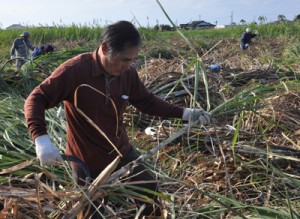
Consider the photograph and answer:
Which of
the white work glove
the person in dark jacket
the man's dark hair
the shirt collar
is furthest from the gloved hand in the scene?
the white work glove

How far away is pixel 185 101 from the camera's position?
176 inches

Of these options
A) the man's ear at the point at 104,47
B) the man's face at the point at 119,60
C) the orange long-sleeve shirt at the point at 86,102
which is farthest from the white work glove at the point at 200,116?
the man's ear at the point at 104,47

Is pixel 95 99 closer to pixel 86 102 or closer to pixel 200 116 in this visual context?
pixel 86 102

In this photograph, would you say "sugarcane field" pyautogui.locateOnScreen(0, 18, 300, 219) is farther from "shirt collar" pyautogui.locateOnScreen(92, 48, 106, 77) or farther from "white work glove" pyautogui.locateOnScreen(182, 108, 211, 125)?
"shirt collar" pyautogui.locateOnScreen(92, 48, 106, 77)

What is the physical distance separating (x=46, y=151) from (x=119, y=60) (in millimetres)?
553

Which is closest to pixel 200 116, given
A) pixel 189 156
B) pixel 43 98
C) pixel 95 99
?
pixel 95 99

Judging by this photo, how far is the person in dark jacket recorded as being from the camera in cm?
195

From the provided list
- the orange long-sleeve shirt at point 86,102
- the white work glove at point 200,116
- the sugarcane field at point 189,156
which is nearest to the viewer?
the sugarcane field at point 189,156

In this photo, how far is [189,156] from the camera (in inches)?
127

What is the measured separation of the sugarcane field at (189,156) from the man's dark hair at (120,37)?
330 millimetres

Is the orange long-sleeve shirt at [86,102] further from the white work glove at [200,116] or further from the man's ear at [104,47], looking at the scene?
the white work glove at [200,116]

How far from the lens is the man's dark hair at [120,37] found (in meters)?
1.95

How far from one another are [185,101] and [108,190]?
2.83m

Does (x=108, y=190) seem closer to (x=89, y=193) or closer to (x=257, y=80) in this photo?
(x=89, y=193)
